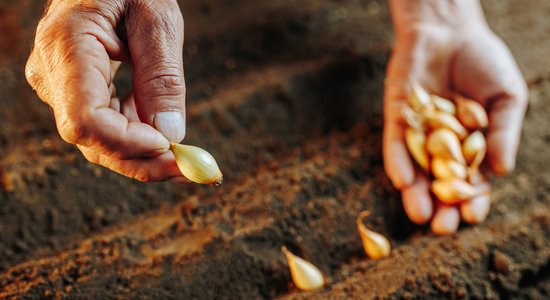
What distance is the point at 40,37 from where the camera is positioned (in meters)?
1.12

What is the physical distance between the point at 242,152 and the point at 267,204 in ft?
1.27

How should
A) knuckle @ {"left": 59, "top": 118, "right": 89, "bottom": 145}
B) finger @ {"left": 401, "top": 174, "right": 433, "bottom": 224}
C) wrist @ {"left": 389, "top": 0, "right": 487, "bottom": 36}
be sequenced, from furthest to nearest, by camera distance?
1. wrist @ {"left": 389, "top": 0, "right": 487, "bottom": 36}
2. finger @ {"left": 401, "top": 174, "right": 433, "bottom": 224}
3. knuckle @ {"left": 59, "top": 118, "right": 89, "bottom": 145}

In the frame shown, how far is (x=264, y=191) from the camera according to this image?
1.77m

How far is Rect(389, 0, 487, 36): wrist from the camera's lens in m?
2.06

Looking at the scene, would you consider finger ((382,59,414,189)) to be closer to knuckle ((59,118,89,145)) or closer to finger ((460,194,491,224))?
finger ((460,194,491,224))

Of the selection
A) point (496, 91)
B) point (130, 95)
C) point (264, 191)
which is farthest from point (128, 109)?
point (496, 91)

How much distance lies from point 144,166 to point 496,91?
1.40m

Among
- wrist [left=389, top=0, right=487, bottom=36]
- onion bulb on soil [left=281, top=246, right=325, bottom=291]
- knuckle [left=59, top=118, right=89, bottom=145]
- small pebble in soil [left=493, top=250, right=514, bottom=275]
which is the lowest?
A: onion bulb on soil [left=281, top=246, right=325, bottom=291]

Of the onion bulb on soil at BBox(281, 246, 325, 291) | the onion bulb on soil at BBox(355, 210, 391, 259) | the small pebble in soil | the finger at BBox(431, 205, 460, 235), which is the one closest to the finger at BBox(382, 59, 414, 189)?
the finger at BBox(431, 205, 460, 235)

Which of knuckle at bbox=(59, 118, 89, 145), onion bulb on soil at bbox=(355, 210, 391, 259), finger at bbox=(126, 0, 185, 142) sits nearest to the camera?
knuckle at bbox=(59, 118, 89, 145)

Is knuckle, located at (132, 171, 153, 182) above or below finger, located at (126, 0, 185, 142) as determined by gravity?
below

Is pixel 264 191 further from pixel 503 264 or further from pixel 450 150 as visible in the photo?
pixel 503 264

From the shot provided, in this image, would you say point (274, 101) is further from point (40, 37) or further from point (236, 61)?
point (40, 37)

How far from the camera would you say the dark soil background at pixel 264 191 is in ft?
4.94
